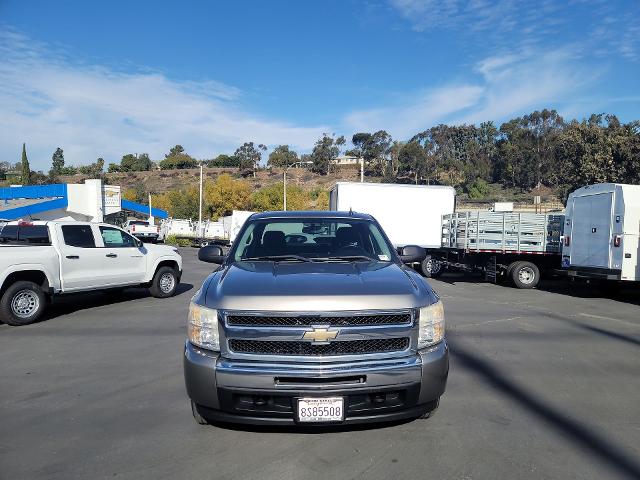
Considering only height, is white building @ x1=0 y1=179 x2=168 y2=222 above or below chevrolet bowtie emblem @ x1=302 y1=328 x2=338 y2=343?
above

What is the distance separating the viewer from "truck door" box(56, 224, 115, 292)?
31.0 feet

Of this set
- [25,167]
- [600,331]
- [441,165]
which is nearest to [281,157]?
[441,165]

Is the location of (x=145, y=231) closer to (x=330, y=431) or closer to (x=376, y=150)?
(x=330, y=431)

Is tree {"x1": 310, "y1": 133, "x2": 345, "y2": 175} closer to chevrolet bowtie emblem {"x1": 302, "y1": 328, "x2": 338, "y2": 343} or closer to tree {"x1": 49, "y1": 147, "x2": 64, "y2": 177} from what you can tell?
tree {"x1": 49, "y1": 147, "x2": 64, "y2": 177}

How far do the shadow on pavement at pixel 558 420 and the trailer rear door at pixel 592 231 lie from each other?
285 inches

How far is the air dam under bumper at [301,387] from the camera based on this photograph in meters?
3.43

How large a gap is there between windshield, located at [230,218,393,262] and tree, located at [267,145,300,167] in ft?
357

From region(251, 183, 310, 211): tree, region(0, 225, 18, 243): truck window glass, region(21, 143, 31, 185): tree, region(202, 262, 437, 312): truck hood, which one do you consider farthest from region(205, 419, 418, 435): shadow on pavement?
region(21, 143, 31, 185): tree

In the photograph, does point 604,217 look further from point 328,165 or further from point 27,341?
point 328,165

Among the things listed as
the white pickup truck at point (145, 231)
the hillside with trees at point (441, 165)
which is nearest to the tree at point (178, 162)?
the hillside with trees at point (441, 165)

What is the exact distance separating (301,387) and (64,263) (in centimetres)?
753

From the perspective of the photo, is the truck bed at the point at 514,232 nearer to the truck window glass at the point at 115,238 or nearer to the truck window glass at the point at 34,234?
the truck window glass at the point at 115,238

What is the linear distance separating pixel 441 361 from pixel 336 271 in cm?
111

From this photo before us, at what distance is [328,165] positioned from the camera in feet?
349
